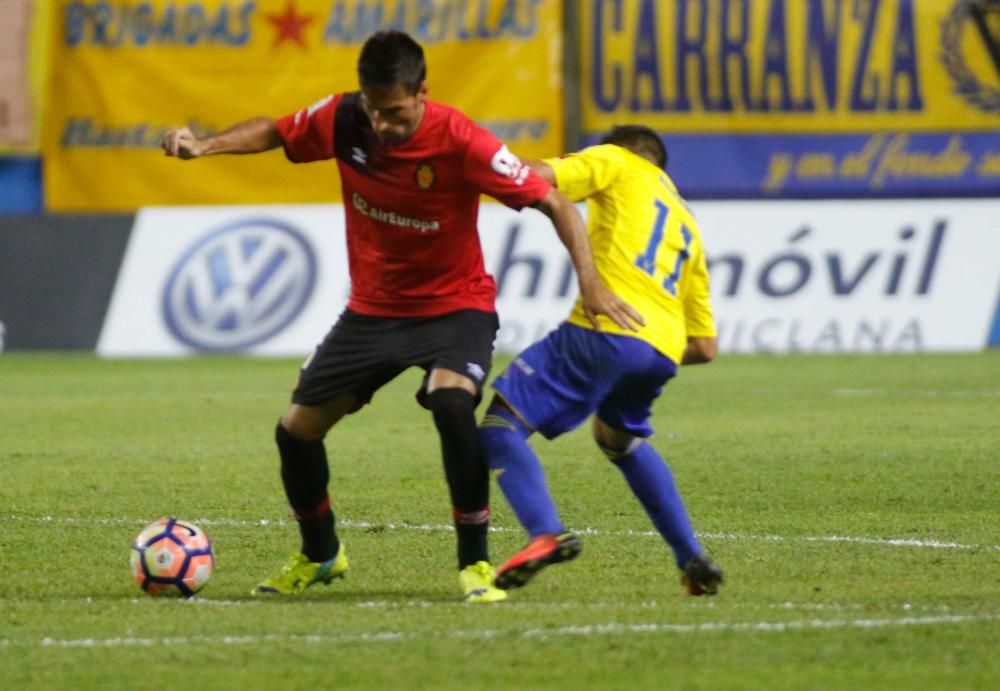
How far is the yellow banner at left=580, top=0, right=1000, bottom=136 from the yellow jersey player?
13.4m

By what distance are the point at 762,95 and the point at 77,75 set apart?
6.44m

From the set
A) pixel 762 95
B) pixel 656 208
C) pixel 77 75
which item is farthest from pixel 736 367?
pixel 656 208

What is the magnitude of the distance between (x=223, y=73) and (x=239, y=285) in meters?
2.65

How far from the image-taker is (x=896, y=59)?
19.1m

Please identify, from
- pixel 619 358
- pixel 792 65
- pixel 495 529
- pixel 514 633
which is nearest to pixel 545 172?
Answer: pixel 619 358

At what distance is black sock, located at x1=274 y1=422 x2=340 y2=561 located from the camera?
606cm

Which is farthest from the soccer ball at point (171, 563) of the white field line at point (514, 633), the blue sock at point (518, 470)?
the blue sock at point (518, 470)

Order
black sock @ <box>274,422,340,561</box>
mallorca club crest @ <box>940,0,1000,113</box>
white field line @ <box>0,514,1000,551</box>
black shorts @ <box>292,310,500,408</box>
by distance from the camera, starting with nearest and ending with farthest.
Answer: black shorts @ <box>292,310,500,408</box>
black sock @ <box>274,422,340,561</box>
white field line @ <box>0,514,1000,551</box>
mallorca club crest @ <box>940,0,1000,113</box>

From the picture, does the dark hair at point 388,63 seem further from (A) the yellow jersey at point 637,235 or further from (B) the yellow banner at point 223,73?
(B) the yellow banner at point 223,73

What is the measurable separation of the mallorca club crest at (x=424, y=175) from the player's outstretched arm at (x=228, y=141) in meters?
0.45

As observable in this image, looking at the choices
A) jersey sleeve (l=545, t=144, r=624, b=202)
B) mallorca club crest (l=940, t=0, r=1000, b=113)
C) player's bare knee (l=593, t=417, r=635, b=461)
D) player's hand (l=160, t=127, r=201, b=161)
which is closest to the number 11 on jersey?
jersey sleeve (l=545, t=144, r=624, b=202)

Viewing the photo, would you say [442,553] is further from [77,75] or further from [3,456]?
[77,75]

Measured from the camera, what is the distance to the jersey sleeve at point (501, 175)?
5715 millimetres

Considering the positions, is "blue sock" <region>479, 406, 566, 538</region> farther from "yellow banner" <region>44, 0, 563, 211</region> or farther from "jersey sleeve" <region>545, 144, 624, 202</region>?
"yellow banner" <region>44, 0, 563, 211</region>
